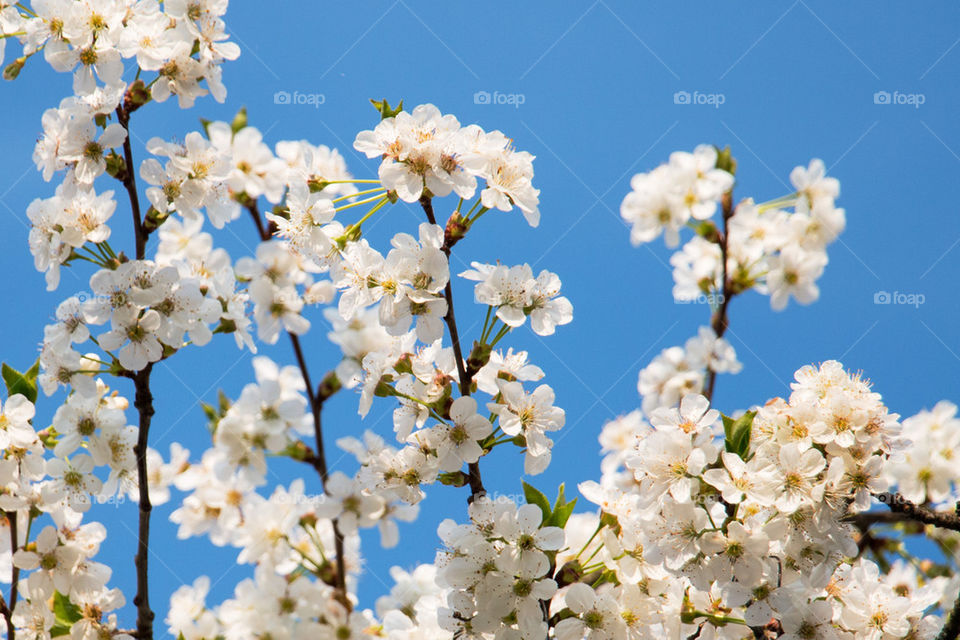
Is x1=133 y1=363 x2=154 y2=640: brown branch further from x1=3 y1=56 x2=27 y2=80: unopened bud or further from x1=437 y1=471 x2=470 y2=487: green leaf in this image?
x1=3 y1=56 x2=27 y2=80: unopened bud

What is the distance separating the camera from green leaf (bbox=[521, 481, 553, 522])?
80.3 inches

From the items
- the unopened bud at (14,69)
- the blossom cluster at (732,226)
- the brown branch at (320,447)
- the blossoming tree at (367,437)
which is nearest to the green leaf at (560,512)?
the blossoming tree at (367,437)

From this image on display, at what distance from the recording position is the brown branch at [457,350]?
6.44 feet

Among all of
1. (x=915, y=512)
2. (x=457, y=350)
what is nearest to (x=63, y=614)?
(x=457, y=350)

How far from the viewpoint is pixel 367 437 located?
2.12 metres

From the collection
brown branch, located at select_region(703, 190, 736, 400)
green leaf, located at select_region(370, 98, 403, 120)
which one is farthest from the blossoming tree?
brown branch, located at select_region(703, 190, 736, 400)

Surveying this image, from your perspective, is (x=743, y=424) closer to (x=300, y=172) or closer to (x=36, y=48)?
(x=300, y=172)

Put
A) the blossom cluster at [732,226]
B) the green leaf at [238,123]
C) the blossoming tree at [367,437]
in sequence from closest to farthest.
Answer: the blossoming tree at [367,437]
the green leaf at [238,123]
the blossom cluster at [732,226]

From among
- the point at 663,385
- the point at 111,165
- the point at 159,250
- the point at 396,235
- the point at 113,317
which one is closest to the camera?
the point at 396,235

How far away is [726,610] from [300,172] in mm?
1738

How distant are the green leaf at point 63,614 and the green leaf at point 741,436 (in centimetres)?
195

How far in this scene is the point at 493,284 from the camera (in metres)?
2.05

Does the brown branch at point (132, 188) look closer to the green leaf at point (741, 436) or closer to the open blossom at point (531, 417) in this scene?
the open blossom at point (531, 417)

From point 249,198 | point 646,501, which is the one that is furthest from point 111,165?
point 646,501
